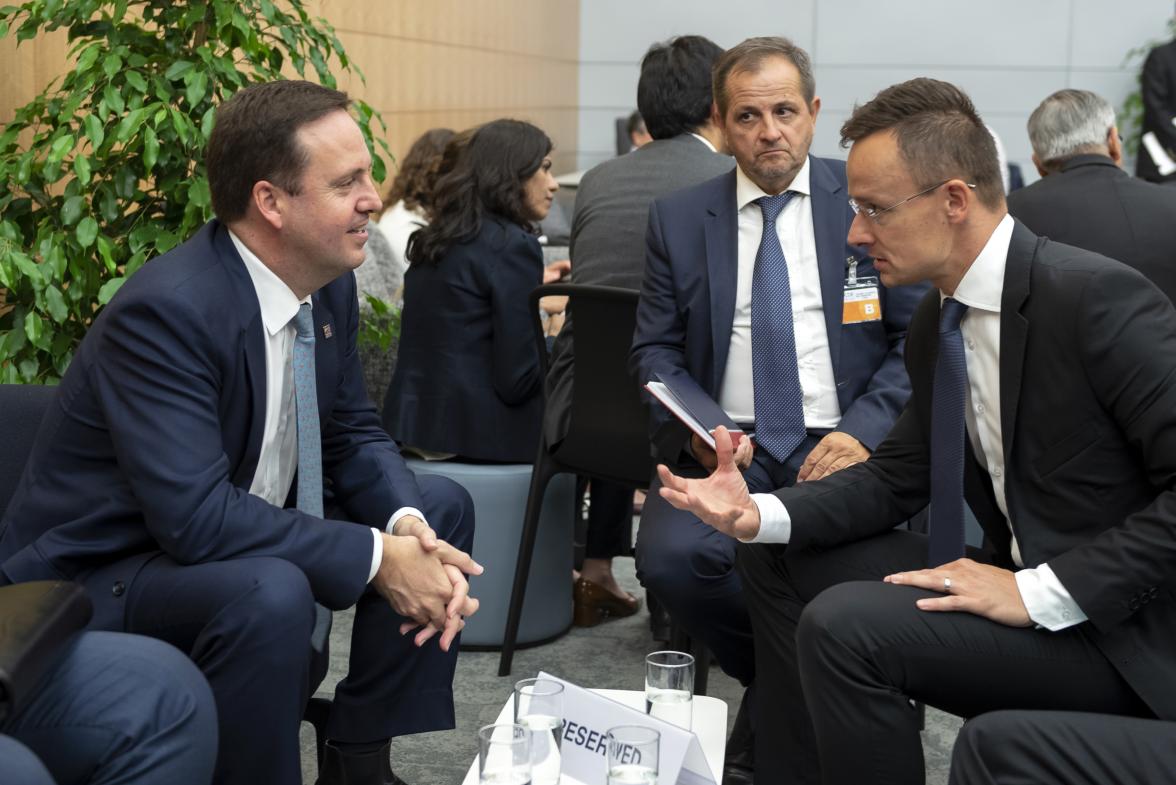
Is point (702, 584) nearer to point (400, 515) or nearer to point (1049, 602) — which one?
point (400, 515)

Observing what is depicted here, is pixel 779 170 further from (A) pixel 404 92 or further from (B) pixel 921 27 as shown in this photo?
(B) pixel 921 27

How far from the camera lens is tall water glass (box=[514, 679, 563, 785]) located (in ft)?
5.78

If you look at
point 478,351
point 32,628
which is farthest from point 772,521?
point 478,351

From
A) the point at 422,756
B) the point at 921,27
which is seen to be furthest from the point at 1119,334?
the point at 921,27

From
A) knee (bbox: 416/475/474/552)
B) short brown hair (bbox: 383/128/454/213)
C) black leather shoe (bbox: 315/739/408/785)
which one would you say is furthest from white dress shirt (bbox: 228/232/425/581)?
short brown hair (bbox: 383/128/454/213)

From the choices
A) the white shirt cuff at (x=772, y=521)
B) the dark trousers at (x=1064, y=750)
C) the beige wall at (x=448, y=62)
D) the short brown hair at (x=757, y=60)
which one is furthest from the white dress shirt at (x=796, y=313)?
the beige wall at (x=448, y=62)

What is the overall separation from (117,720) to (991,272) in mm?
1352

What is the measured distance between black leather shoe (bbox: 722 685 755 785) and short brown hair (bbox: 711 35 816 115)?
1.28 meters

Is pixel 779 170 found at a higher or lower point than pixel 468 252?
higher

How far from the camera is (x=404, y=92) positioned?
6.38 metres

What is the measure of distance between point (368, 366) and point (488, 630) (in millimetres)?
1059

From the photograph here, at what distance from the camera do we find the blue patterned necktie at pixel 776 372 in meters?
2.78

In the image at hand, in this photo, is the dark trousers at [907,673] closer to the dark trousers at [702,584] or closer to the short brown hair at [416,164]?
the dark trousers at [702,584]

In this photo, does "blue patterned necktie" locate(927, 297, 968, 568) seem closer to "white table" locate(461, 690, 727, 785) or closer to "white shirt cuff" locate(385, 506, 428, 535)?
"white table" locate(461, 690, 727, 785)
